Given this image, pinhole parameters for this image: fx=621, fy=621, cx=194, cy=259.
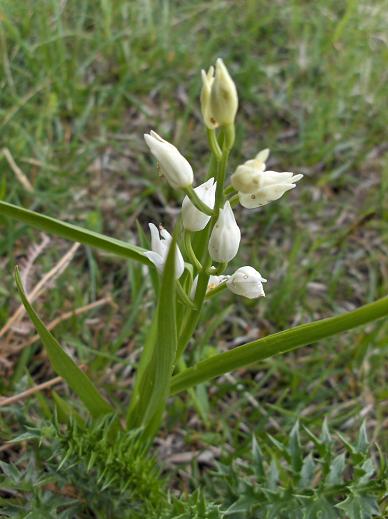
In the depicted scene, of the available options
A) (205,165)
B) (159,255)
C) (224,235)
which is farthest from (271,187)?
(205,165)

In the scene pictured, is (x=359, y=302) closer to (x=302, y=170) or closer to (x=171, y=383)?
(x=302, y=170)

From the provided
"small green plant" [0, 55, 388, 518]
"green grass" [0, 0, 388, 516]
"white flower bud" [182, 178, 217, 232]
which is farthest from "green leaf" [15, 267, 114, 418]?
"white flower bud" [182, 178, 217, 232]

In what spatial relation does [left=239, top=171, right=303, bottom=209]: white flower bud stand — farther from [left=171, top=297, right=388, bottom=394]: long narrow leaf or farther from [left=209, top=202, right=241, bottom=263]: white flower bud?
[left=171, top=297, right=388, bottom=394]: long narrow leaf

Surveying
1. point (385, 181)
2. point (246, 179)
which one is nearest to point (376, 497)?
point (246, 179)

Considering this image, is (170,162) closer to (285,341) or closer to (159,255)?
(159,255)

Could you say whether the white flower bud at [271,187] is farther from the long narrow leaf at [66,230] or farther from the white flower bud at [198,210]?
the long narrow leaf at [66,230]

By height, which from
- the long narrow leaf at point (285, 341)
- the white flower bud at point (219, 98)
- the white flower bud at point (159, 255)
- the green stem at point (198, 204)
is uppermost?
the white flower bud at point (219, 98)

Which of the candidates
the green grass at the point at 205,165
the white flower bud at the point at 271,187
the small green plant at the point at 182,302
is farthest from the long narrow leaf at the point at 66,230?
the green grass at the point at 205,165
